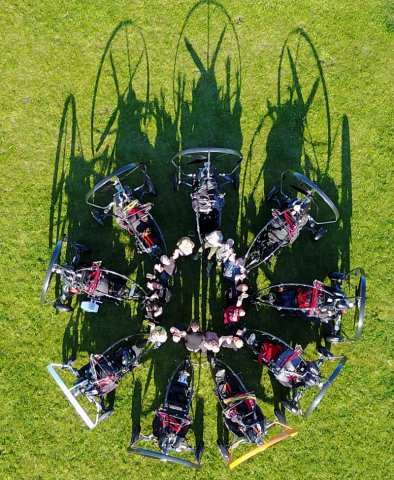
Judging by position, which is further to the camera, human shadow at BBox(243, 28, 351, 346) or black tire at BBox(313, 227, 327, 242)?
human shadow at BBox(243, 28, 351, 346)

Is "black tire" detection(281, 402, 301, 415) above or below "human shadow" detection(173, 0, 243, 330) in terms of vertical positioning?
below

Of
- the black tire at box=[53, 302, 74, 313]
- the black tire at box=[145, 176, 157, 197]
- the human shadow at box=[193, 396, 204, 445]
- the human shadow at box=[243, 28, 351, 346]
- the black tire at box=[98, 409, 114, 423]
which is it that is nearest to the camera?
Result: the black tire at box=[98, 409, 114, 423]

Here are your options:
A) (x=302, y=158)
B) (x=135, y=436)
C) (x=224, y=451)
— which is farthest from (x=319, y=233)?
(x=135, y=436)

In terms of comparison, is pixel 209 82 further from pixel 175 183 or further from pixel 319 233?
pixel 319 233

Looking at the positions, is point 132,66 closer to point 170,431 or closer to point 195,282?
point 195,282

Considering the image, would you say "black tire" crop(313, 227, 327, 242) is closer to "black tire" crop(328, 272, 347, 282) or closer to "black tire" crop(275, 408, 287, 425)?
"black tire" crop(328, 272, 347, 282)

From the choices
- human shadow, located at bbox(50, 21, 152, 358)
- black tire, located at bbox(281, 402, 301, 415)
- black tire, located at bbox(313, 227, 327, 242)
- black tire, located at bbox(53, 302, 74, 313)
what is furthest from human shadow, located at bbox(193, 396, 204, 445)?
black tire, located at bbox(313, 227, 327, 242)
